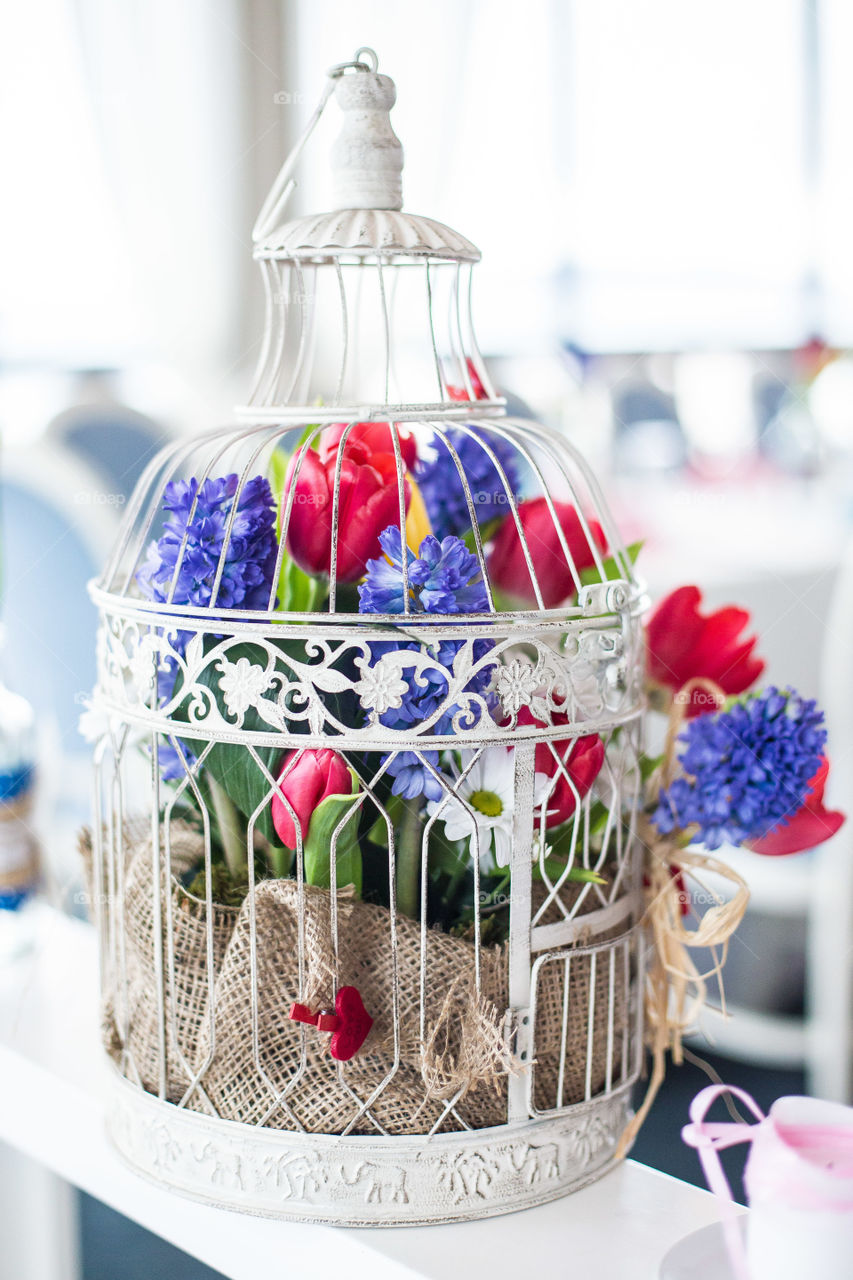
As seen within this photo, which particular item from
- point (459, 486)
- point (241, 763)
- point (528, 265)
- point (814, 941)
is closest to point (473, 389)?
point (459, 486)

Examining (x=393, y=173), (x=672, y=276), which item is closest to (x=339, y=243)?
(x=393, y=173)

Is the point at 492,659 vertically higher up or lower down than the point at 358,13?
lower down

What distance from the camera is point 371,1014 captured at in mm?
581

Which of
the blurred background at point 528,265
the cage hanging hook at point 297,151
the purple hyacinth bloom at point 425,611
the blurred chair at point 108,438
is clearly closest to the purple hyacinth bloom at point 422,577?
the purple hyacinth bloom at point 425,611

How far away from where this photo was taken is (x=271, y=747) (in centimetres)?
57

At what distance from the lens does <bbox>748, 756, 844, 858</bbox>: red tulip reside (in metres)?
0.60

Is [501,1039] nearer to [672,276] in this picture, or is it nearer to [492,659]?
[492,659]

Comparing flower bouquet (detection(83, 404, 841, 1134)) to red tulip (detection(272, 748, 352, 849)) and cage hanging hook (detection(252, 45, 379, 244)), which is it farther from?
cage hanging hook (detection(252, 45, 379, 244))

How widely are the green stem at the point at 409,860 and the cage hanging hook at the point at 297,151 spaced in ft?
1.04

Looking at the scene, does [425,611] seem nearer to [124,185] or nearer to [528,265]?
[124,185]

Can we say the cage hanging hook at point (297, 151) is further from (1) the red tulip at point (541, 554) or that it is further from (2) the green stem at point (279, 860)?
(2) the green stem at point (279, 860)

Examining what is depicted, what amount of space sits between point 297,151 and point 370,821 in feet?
1.20

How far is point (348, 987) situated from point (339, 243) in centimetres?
36

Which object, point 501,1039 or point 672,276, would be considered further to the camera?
point 672,276
